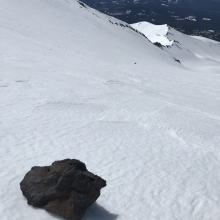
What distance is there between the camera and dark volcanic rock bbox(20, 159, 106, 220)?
480 cm

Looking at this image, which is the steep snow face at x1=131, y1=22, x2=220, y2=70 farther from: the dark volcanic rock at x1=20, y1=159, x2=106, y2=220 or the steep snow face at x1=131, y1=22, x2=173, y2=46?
the dark volcanic rock at x1=20, y1=159, x2=106, y2=220

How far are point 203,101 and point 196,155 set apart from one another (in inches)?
336

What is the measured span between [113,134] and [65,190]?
4.60m

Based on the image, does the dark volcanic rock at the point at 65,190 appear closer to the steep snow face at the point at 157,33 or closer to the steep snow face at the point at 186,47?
the steep snow face at the point at 186,47

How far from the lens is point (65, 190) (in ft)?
15.9

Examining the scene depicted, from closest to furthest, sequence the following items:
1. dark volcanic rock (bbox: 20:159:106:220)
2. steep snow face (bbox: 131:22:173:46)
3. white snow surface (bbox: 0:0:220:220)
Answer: dark volcanic rock (bbox: 20:159:106:220) < white snow surface (bbox: 0:0:220:220) < steep snow face (bbox: 131:22:173:46)

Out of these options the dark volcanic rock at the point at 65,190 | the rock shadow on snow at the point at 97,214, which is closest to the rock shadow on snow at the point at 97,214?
the rock shadow on snow at the point at 97,214

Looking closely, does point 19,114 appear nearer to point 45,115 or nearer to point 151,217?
point 45,115

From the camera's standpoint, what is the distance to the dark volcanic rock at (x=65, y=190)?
4.80 metres

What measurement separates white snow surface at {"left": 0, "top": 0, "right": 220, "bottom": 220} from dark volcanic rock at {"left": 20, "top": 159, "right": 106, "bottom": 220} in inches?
10.1

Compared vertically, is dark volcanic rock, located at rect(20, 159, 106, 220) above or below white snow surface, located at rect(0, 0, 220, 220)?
above

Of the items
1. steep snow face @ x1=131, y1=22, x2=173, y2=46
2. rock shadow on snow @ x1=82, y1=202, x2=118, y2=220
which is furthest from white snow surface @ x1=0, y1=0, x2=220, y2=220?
steep snow face @ x1=131, y1=22, x2=173, y2=46

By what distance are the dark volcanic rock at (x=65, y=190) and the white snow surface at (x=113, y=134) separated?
0.84ft

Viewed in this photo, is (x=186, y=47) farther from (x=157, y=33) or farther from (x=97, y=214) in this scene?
(x=97, y=214)
